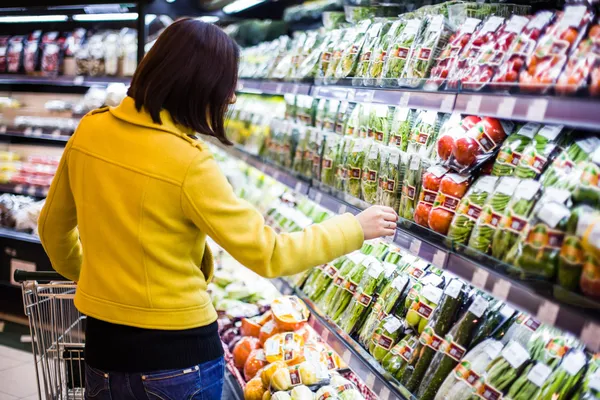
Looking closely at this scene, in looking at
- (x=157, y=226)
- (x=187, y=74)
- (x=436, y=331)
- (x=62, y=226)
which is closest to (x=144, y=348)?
(x=157, y=226)

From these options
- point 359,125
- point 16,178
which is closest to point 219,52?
point 359,125

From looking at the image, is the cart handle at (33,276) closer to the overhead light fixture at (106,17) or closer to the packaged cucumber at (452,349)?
the packaged cucumber at (452,349)

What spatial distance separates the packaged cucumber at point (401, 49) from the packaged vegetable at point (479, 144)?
16.7 inches

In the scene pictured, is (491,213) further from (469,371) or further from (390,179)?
(390,179)

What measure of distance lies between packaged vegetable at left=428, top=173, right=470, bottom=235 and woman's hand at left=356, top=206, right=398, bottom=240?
0.15 meters

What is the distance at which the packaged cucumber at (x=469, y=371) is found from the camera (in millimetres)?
1614

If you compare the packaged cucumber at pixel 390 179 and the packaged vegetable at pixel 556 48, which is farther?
the packaged cucumber at pixel 390 179

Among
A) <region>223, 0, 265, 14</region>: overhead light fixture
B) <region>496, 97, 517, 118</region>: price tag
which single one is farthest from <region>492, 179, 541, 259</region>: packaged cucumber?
<region>223, 0, 265, 14</region>: overhead light fixture

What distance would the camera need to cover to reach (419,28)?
211 cm

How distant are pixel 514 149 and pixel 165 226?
0.91m

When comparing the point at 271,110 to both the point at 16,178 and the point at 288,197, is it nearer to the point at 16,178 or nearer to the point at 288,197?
the point at 288,197

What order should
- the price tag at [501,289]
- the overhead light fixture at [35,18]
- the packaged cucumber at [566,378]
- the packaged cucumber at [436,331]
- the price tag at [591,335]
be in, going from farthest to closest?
the overhead light fixture at [35,18] → the packaged cucumber at [436,331] → the packaged cucumber at [566,378] → the price tag at [501,289] → the price tag at [591,335]

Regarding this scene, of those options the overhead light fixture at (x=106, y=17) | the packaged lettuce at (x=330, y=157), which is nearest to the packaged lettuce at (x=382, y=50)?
the packaged lettuce at (x=330, y=157)

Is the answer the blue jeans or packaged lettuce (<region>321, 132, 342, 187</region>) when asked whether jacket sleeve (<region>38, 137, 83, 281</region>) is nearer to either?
the blue jeans
